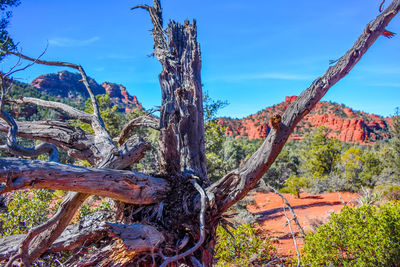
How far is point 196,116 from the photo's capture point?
125 inches

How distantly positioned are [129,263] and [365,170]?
742 inches

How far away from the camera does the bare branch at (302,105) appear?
187 centimetres

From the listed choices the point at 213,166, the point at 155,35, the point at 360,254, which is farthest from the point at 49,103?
the point at 213,166

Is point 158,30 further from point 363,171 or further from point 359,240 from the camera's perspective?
point 363,171

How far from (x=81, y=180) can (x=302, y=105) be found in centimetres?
198

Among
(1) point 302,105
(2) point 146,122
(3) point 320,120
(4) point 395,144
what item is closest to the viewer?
(1) point 302,105

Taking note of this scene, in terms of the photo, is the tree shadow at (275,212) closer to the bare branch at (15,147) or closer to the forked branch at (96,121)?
the forked branch at (96,121)

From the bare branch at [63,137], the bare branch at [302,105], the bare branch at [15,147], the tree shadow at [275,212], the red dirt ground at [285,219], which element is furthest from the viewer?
the tree shadow at [275,212]

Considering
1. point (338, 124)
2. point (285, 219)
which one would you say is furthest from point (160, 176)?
point (338, 124)

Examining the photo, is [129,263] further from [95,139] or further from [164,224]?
[95,139]

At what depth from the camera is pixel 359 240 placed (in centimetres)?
400

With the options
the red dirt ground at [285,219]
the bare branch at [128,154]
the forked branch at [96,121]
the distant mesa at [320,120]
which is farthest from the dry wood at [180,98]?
the distant mesa at [320,120]

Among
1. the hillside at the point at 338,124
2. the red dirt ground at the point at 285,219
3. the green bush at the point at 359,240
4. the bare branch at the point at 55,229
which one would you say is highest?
the hillside at the point at 338,124

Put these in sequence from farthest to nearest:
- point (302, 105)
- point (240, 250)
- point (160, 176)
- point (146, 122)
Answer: point (240, 250) < point (146, 122) < point (160, 176) < point (302, 105)
